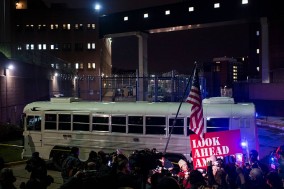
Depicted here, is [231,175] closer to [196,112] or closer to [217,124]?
[196,112]

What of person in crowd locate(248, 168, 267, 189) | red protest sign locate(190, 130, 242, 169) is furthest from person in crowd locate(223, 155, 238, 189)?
red protest sign locate(190, 130, 242, 169)

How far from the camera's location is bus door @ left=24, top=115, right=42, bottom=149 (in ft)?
53.0

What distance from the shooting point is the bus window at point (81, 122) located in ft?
50.4

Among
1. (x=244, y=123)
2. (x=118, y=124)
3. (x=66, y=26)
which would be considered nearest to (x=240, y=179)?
(x=244, y=123)

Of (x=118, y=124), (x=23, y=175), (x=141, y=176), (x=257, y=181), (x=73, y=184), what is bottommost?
(x=23, y=175)

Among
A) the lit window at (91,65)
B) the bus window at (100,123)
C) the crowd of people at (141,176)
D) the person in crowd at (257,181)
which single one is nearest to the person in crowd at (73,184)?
the crowd of people at (141,176)

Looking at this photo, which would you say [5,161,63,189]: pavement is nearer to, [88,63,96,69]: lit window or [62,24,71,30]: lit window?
[88,63,96,69]: lit window

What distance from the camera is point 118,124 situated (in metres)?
14.9

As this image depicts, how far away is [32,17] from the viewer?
227 feet

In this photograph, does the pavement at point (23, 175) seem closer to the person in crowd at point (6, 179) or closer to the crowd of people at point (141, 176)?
the crowd of people at point (141, 176)

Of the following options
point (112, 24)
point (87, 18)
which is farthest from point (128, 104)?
point (87, 18)

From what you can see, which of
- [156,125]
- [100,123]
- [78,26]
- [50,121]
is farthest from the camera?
[78,26]

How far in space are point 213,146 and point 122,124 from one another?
16.6 feet

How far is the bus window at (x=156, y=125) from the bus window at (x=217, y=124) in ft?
5.47
